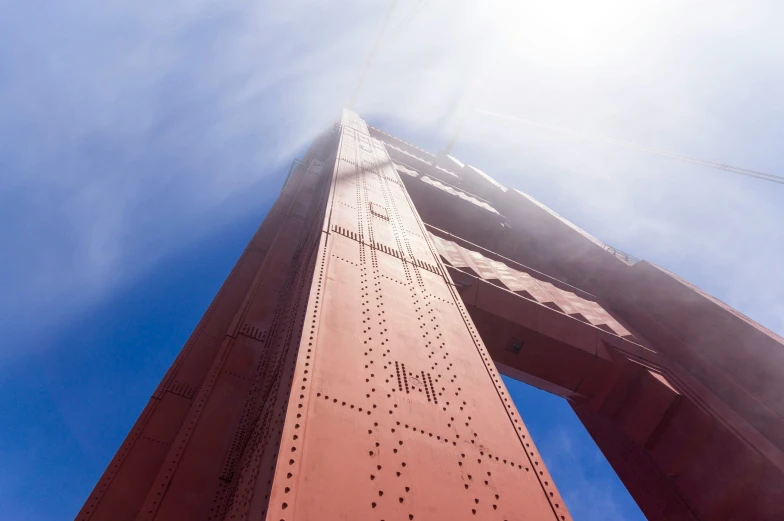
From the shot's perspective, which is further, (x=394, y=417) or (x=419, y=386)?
(x=419, y=386)

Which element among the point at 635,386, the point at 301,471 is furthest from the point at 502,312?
the point at 301,471

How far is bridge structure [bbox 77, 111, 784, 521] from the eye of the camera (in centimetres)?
279

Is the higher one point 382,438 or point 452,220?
point 452,220

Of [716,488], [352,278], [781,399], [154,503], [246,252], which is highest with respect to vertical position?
[781,399]

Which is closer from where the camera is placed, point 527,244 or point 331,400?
point 331,400

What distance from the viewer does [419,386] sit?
12.1 feet

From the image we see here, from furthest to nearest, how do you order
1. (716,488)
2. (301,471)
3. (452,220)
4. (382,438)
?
(452,220) → (716,488) → (382,438) → (301,471)

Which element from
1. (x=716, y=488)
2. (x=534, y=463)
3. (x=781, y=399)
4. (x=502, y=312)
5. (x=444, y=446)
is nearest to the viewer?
(x=444, y=446)

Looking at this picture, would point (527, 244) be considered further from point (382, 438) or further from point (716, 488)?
point (382, 438)

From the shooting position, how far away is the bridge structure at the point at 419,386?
2.79 m

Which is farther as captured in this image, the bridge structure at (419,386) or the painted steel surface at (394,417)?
the bridge structure at (419,386)

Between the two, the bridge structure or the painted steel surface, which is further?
the bridge structure

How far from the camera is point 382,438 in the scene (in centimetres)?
293

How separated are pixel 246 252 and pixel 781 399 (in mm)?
14281
